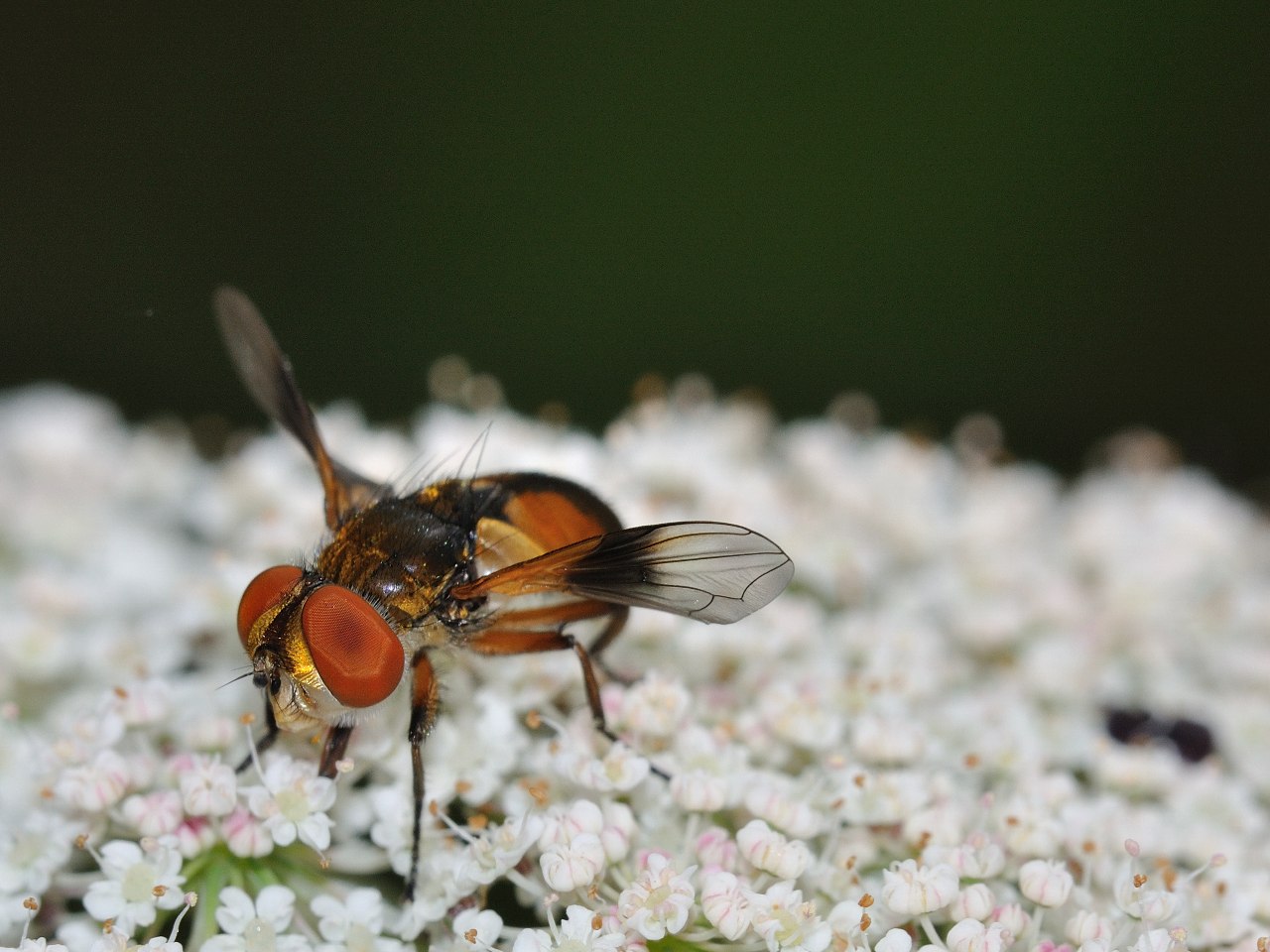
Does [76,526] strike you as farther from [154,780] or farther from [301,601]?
[301,601]

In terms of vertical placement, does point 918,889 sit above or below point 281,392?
below

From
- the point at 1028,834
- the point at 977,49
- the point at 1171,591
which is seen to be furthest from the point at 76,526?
the point at 977,49

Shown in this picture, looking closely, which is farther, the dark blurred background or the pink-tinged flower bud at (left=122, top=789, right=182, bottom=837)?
the dark blurred background

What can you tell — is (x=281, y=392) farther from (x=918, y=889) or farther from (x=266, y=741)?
(x=918, y=889)

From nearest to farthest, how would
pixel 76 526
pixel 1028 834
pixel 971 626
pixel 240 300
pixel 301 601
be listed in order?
pixel 301 601 → pixel 1028 834 → pixel 240 300 → pixel 971 626 → pixel 76 526

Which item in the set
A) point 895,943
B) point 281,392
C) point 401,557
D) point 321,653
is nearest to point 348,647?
point 321,653

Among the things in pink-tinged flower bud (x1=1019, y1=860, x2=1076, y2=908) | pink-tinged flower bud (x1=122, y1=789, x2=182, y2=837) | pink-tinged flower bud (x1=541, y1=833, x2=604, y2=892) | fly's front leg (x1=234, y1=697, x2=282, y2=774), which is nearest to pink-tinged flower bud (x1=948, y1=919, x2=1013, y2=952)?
pink-tinged flower bud (x1=1019, y1=860, x2=1076, y2=908)

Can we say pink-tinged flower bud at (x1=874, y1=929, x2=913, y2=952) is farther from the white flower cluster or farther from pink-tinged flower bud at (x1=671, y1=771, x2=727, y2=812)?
pink-tinged flower bud at (x1=671, y1=771, x2=727, y2=812)
